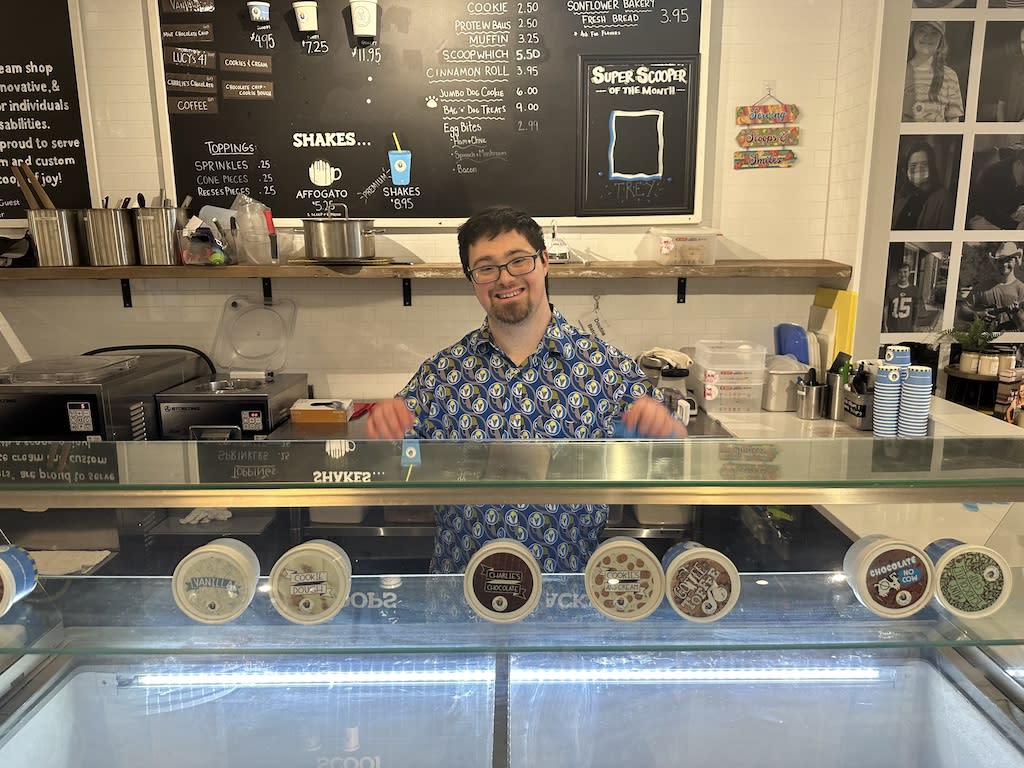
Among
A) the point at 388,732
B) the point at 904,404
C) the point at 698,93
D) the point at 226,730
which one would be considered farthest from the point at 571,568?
the point at 698,93

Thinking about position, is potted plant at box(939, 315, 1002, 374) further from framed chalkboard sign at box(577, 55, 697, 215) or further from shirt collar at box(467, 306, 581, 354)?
shirt collar at box(467, 306, 581, 354)

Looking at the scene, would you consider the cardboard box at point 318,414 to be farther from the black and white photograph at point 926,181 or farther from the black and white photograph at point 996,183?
the black and white photograph at point 996,183

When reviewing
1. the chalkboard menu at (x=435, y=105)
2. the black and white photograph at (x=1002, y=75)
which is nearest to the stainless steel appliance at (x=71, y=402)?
the chalkboard menu at (x=435, y=105)

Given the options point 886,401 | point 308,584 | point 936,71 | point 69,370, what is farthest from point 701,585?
point 936,71

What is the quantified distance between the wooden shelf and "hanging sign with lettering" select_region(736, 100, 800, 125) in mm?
761

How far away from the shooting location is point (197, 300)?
143 inches

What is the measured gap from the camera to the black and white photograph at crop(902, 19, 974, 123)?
329 centimetres

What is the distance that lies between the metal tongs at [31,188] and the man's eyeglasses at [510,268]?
2566 mm

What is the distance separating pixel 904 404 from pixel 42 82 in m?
4.13

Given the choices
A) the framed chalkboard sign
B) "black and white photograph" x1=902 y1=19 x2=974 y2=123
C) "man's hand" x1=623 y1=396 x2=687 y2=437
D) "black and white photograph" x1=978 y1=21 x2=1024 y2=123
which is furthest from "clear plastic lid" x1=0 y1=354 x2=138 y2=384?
"black and white photograph" x1=978 y1=21 x2=1024 y2=123

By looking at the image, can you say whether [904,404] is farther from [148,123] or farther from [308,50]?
[148,123]

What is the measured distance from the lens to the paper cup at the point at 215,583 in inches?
40.3

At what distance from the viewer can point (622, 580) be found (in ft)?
3.43

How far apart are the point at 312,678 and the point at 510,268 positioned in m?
1.02
